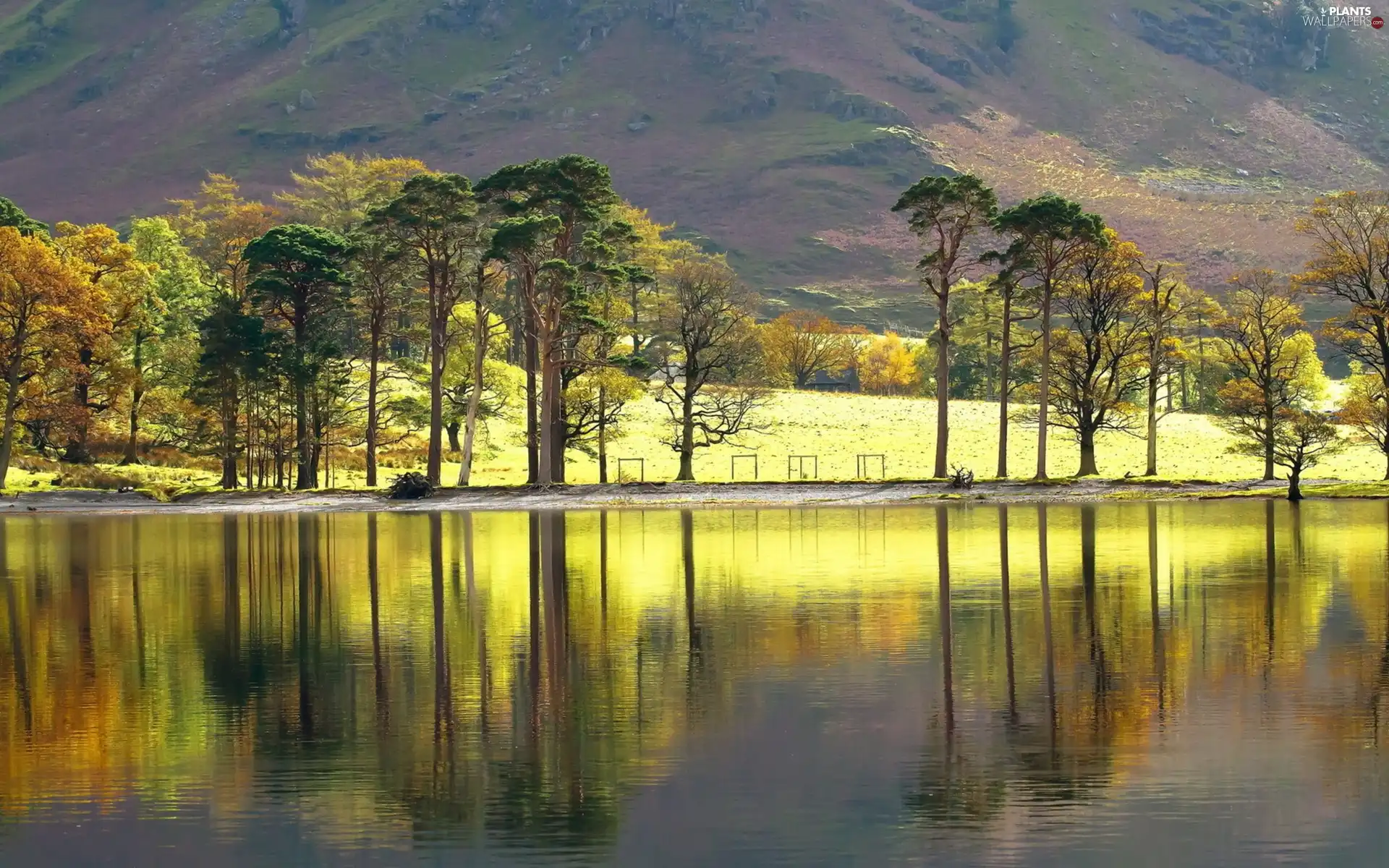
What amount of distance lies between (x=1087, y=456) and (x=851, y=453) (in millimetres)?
22434

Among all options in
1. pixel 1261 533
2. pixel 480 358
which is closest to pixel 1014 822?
pixel 1261 533

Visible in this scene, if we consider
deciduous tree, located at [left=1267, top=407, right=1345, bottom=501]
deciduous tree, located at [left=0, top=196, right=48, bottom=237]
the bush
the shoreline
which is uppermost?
deciduous tree, located at [left=0, top=196, right=48, bottom=237]

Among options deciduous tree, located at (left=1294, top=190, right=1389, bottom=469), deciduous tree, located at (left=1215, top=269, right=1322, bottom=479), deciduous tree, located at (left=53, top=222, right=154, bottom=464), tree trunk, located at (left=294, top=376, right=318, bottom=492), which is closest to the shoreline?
deciduous tree, located at (left=1215, top=269, right=1322, bottom=479)

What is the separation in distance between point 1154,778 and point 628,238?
6719cm

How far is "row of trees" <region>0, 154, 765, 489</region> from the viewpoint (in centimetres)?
8112

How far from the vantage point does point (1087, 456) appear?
85312 mm

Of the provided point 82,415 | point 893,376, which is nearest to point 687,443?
point 82,415

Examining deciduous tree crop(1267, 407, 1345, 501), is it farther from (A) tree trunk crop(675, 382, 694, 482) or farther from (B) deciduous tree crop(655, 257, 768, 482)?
(A) tree trunk crop(675, 382, 694, 482)

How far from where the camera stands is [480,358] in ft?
271

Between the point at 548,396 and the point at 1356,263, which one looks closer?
the point at 1356,263

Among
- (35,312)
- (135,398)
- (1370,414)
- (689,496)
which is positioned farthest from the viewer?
(135,398)

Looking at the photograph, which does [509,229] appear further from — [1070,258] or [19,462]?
[19,462]

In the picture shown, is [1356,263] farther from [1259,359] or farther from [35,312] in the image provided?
[35,312]

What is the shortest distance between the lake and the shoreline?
3183 centimetres
